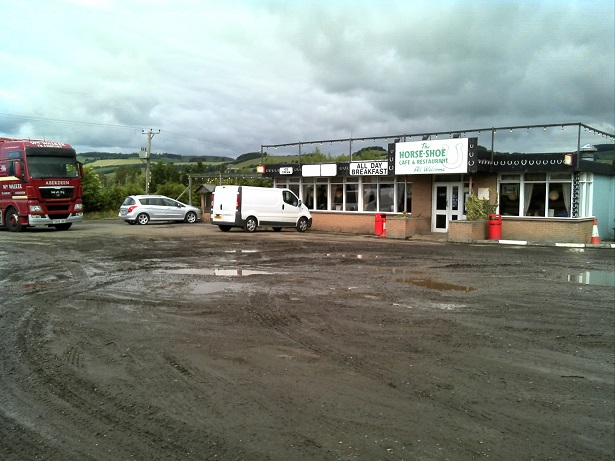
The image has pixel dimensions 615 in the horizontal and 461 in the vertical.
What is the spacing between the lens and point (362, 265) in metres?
14.1

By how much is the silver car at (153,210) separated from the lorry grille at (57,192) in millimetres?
7370

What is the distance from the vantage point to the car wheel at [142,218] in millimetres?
33031

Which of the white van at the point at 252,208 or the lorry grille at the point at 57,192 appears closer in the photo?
the lorry grille at the point at 57,192

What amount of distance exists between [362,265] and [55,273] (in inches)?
302

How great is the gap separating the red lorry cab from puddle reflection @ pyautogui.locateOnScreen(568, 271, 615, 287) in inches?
876

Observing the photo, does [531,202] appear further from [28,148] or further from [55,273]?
[28,148]

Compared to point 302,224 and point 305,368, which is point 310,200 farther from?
point 305,368

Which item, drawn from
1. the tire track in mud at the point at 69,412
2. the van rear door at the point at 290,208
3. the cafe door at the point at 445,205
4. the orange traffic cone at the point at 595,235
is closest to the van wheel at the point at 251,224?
the van rear door at the point at 290,208

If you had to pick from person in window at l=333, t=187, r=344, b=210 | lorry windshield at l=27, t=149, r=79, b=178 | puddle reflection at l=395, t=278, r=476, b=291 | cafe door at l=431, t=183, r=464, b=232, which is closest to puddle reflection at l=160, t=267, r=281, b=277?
puddle reflection at l=395, t=278, r=476, b=291

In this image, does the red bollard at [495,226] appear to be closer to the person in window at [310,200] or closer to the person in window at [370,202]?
the person in window at [370,202]

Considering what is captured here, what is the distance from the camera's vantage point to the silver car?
32812mm

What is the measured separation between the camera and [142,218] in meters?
33.2

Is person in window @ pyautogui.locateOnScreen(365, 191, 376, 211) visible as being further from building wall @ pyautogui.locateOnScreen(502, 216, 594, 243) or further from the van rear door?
building wall @ pyautogui.locateOnScreen(502, 216, 594, 243)

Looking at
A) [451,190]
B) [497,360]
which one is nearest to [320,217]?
[451,190]
